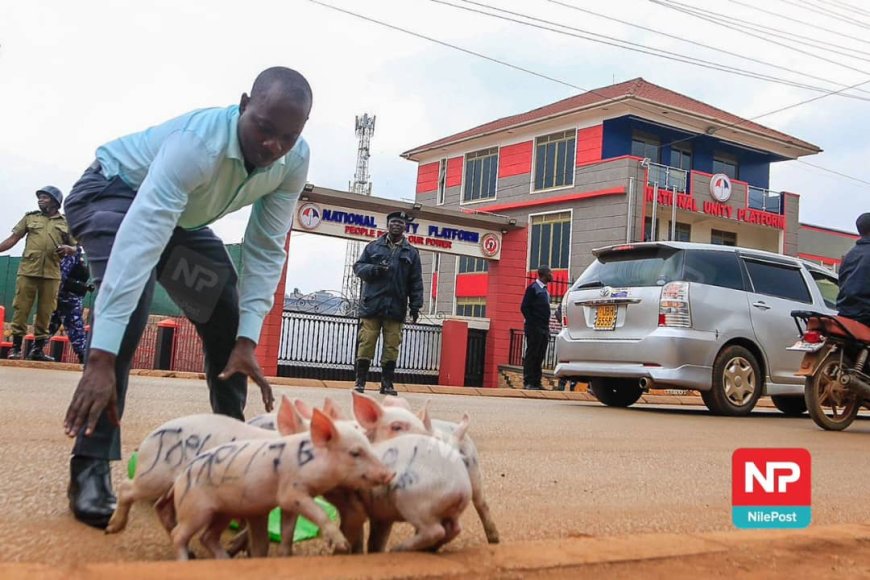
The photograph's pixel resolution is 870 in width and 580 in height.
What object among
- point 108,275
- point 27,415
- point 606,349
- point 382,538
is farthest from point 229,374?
point 606,349

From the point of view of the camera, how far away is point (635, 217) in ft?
95.2

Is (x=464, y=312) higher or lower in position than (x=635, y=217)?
lower

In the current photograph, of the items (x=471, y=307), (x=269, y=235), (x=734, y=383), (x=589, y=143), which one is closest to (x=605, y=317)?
→ (x=734, y=383)

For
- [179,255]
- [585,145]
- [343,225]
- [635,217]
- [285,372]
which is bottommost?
[285,372]

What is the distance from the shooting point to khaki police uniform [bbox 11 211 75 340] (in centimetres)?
1036

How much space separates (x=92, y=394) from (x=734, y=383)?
7859mm

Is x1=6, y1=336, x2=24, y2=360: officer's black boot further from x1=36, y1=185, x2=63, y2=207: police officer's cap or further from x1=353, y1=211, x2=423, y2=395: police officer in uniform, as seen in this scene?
x1=353, y1=211, x2=423, y2=395: police officer in uniform

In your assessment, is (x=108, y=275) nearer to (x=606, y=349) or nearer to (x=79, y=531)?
(x=79, y=531)

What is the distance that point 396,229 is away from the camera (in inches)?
383

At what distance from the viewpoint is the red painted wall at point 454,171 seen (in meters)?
36.2

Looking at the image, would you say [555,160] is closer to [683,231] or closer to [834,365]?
[683,231]

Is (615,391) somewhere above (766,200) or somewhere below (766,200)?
below

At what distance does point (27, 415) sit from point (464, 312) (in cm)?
3026

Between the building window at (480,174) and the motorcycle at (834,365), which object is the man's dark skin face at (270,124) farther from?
the building window at (480,174)
